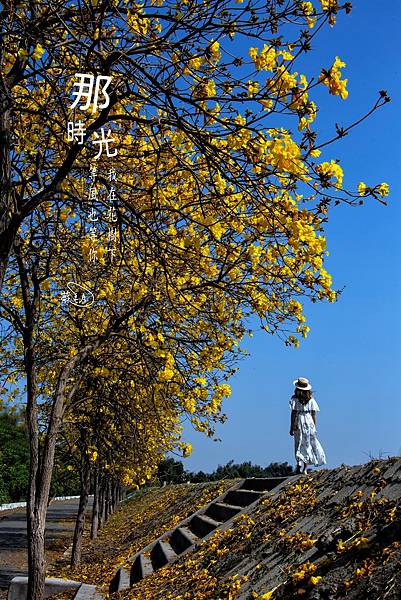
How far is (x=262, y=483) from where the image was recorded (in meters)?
12.3

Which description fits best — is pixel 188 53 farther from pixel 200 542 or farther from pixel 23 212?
pixel 200 542

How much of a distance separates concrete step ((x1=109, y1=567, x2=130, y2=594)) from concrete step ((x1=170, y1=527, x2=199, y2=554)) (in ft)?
3.23

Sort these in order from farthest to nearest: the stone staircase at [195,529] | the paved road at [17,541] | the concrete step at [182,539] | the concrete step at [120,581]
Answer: the paved road at [17,541], the concrete step at [182,539], the concrete step at [120,581], the stone staircase at [195,529]

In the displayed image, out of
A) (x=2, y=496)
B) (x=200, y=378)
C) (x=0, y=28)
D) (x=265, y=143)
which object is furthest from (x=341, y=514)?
(x=2, y=496)

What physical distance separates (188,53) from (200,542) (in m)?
7.93

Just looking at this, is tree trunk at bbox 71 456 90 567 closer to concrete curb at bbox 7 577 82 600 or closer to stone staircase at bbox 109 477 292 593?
stone staircase at bbox 109 477 292 593

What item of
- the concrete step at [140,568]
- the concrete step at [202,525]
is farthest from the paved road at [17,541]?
the concrete step at [202,525]

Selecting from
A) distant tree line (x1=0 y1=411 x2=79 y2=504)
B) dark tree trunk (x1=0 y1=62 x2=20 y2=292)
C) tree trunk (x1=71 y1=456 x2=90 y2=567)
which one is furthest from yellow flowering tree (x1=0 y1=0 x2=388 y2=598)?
distant tree line (x1=0 y1=411 x2=79 y2=504)

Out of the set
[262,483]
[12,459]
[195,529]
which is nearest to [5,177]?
[262,483]

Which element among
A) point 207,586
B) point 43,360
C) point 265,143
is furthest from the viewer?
point 43,360

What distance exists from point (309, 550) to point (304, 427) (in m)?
6.31

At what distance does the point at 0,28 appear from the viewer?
553 cm

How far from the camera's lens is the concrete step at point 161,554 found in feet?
37.2

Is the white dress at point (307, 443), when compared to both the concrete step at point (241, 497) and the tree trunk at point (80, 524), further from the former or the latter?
the tree trunk at point (80, 524)
